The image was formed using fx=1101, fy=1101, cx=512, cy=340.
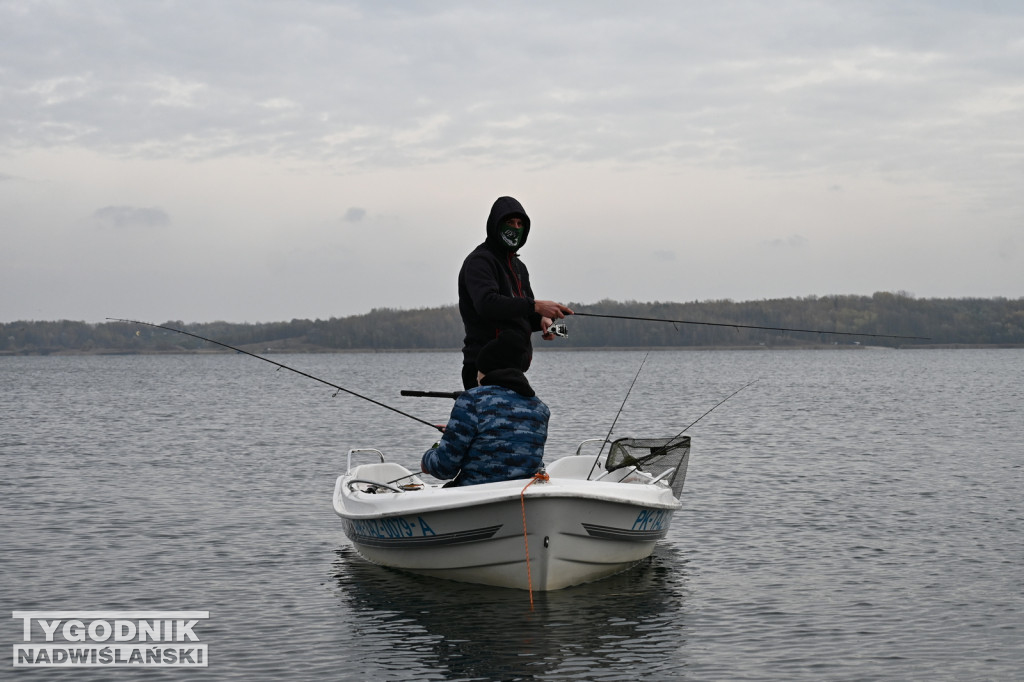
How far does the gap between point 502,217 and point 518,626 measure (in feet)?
10.5

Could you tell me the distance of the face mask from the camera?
899cm

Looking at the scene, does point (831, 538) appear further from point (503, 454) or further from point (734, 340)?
point (734, 340)

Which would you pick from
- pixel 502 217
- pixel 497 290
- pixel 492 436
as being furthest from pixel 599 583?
pixel 502 217

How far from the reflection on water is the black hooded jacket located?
1.95 meters

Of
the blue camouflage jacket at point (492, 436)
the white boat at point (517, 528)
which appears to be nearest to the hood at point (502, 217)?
the blue camouflage jacket at point (492, 436)

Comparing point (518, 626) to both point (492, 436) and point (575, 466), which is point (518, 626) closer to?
point (492, 436)

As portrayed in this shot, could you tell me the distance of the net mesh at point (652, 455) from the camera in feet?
36.0

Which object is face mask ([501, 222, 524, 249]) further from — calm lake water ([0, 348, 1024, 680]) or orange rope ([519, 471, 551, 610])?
calm lake water ([0, 348, 1024, 680])

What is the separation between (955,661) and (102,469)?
53.2ft

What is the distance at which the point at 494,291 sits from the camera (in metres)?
8.71

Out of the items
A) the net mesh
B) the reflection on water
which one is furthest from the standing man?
the net mesh

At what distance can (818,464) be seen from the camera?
20.0m

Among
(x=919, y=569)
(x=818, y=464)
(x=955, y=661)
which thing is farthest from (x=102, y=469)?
(x=955, y=661)

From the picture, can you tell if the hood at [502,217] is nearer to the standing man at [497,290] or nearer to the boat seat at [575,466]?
the standing man at [497,290]
